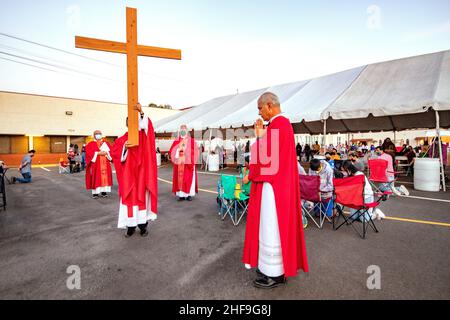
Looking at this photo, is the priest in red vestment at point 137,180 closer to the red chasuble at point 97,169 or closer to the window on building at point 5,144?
the red chasuble at point 97,169

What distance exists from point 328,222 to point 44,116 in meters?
25.4

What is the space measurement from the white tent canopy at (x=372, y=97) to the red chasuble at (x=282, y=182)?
7127mm

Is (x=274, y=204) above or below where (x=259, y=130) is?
below

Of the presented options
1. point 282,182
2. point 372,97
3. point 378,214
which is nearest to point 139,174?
point 282,182

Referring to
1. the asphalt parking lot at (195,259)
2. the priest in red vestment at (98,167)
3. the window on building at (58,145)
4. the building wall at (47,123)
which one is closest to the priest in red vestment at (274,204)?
the asphalt parking lot at (195,259)

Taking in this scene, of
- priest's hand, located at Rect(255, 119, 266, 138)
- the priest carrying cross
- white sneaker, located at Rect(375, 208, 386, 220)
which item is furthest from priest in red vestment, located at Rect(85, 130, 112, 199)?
white sneaker, located at Rect(375, 208, 386, 220)

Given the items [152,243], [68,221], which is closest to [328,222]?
[152,243]

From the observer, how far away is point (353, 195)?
13.2 ft

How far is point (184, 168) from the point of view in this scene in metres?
6.74

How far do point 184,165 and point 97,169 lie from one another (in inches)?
110

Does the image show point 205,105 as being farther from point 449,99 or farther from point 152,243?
point 152,243

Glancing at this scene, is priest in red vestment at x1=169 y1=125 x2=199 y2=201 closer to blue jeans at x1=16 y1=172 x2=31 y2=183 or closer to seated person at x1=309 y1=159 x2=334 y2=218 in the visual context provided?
seated person at x1=309 y1=159 x2=334 y2=218

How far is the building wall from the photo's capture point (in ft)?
65.8

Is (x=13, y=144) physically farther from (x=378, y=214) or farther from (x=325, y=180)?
(x=378, y=214)
